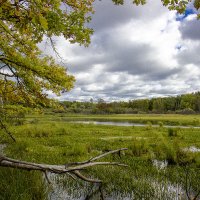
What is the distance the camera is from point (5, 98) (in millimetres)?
11711

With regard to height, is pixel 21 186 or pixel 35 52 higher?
pixel 35 52

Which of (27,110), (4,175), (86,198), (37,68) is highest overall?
(37,68)

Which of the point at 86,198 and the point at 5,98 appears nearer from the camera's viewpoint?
the point at 86,198

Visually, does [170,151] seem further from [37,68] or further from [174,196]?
[37,68]

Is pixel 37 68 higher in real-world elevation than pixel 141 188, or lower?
higher

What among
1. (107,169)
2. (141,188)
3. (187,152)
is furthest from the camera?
(187,152)

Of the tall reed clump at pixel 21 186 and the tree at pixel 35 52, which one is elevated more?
the tree at pixel 35 52

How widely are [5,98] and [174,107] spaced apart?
174 metres

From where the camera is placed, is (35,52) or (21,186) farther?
(35,52)

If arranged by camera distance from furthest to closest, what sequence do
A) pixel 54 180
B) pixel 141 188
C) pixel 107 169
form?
1. pixel 107 169
2. pixel 54 180
3. pixel 141 188

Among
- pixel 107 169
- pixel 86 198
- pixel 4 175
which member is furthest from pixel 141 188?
pixel 4 175

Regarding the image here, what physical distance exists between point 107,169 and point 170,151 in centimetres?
390

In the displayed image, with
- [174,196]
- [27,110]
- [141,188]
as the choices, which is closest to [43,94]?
[27,110]

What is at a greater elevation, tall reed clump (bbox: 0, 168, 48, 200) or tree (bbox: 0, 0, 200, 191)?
tree (bbox: 0, 0, 200, 191)
